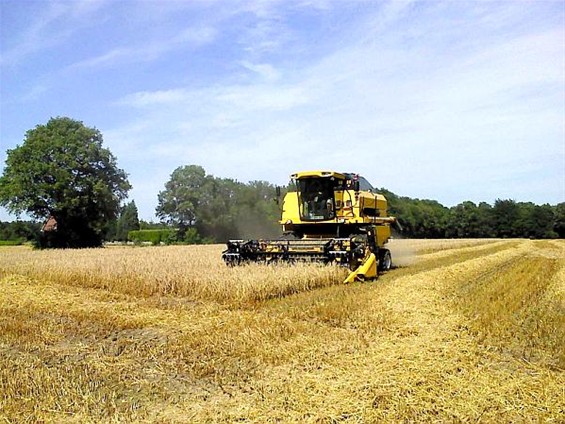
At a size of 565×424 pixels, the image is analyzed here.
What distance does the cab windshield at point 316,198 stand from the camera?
1401cm

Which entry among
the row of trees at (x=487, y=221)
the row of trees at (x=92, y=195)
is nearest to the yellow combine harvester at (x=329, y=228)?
the row of trees at (x=92, y=195)

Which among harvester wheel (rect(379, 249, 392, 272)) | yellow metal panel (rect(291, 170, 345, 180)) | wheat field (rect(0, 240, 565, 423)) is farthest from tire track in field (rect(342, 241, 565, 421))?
harvester wheel (rect(379, 249, 392, 272))

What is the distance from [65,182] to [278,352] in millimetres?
36447

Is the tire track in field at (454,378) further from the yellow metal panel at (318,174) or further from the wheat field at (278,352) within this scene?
→ the yellow metal panel at (318,174)

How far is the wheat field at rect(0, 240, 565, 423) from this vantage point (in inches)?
154

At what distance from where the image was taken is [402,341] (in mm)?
5844

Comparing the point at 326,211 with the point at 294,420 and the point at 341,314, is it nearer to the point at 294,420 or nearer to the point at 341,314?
the point at 341,314

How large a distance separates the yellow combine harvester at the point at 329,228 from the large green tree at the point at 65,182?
28149 millimetres

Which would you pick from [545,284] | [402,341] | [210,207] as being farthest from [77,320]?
[210,207]

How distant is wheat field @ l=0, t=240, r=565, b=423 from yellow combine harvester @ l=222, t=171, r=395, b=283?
1.76 metres

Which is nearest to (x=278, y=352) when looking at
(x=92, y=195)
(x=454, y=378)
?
(x=454, y=378)

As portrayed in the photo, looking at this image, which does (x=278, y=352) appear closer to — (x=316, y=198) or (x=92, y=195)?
(x=316, y=198)

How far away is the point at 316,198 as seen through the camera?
46.4 feet

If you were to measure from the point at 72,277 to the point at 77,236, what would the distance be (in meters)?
30.0
